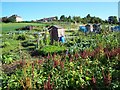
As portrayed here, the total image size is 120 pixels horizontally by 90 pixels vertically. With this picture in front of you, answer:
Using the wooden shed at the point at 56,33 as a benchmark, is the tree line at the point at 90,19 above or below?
above

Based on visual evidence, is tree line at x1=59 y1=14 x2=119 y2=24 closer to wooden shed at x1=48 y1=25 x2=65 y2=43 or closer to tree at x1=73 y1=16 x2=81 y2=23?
tree at x1=73 y1=16 x2=81 y2=23

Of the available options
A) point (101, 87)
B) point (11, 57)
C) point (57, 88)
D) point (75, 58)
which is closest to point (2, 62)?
point (11, 57)

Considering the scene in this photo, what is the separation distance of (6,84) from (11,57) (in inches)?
267

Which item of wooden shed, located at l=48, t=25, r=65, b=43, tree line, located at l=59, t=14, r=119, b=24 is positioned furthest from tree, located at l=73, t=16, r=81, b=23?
wooden shed, located at l=48, t=25, r=65, b=43

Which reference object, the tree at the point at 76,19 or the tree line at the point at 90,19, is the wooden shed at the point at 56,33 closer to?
the tree line at the point at 90,19

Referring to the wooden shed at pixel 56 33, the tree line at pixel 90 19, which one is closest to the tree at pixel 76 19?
the tree line at pixel 90 19

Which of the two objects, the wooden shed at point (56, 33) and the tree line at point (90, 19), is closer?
the wooden shed at point (56, 33)

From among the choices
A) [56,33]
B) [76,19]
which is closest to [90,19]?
[76,19]

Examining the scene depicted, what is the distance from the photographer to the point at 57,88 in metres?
8.57

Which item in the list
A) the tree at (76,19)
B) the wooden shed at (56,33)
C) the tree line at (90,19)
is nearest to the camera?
the wooden shed at (56,33)

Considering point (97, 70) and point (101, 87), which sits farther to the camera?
point (97, 70)

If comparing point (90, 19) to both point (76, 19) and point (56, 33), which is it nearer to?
point (76, 19)

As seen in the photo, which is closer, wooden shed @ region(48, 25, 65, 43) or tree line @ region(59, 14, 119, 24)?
wooden shed @ region(48, 25, 65, 43)

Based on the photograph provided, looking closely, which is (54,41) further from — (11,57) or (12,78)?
(12,78)
